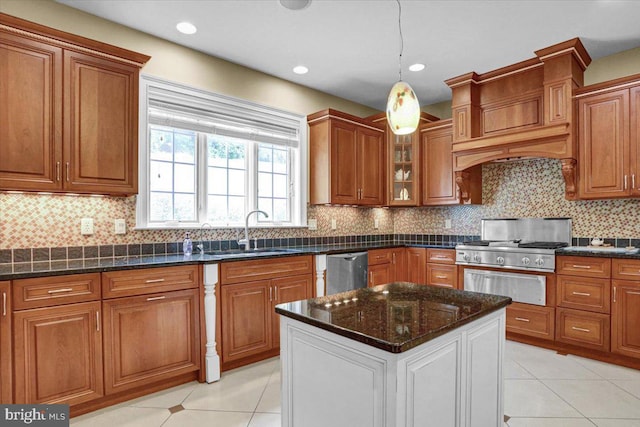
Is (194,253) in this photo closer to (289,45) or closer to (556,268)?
(289,45)

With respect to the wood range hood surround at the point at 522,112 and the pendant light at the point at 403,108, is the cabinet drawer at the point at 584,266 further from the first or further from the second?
the pendant light at the point at 403,108

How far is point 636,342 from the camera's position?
291 centimetres

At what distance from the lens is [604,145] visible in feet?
10.7

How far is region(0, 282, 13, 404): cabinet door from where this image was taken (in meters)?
1.96

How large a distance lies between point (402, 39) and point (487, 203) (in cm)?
227

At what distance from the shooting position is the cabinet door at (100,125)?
7.89 ft

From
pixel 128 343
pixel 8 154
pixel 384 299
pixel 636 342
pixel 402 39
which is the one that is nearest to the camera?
pixel 384 299

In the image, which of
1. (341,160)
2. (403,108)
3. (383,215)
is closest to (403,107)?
(403,108)

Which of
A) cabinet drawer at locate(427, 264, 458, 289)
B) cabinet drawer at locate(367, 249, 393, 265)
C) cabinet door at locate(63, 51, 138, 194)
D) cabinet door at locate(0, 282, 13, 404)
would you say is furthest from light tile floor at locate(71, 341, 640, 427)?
cabinet drawer at locate(367, 249, 393, 265)

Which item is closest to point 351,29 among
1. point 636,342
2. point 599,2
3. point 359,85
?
point 359,85

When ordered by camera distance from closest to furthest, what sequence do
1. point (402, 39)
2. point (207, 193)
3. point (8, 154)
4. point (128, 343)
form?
point (8, 154) → point (128, 343) → point (402, 39) → point (207, 193)

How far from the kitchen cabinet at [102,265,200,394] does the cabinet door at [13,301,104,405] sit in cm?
8

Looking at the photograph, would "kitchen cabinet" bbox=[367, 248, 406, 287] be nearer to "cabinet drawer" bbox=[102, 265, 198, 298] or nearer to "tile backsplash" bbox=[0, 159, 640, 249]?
"tile backsplash" bbox=[0, 159, 640, 249]

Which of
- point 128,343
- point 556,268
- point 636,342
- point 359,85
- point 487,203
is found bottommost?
point 636,342
